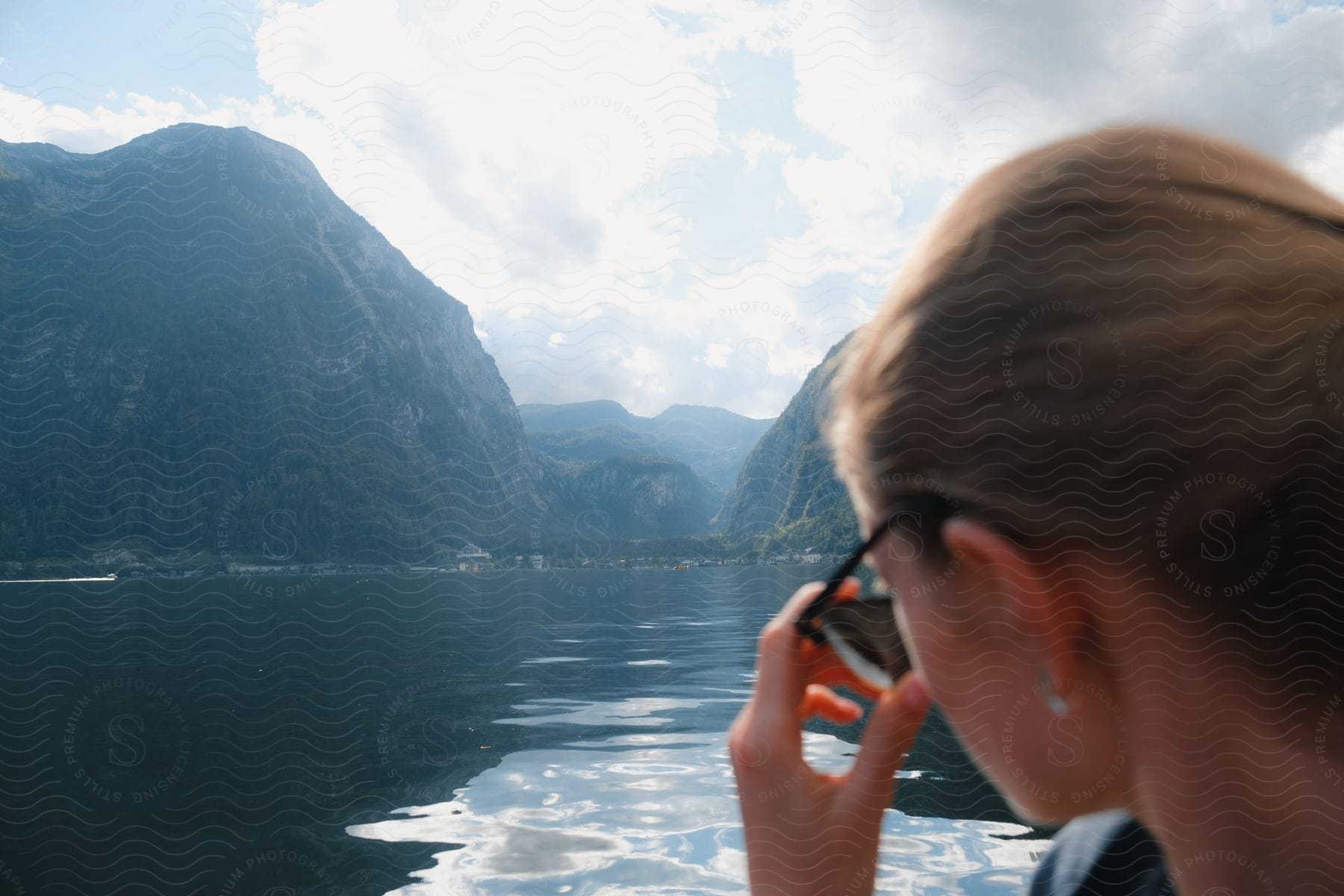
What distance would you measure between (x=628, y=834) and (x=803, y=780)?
4.38 meters

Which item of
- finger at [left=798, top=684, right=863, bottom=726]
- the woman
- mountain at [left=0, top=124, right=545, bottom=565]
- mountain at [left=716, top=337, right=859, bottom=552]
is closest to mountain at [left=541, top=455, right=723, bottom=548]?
mountain at [left=716, top=337, right=859, bottom=552]

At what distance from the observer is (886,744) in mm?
761

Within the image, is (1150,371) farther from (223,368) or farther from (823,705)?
(223,368)

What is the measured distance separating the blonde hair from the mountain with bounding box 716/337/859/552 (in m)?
0.31

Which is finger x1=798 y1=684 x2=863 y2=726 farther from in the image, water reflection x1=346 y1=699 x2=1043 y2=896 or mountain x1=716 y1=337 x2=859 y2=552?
water reflection x1=346 y1=699 x2=1043 y2=896

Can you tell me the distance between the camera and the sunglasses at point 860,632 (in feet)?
2.55

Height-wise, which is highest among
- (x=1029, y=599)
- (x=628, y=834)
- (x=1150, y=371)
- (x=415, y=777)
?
(x=1150, y=371)

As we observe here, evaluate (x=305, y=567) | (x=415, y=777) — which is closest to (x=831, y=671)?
(x=415, y=777)

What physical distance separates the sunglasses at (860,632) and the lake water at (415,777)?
196cm

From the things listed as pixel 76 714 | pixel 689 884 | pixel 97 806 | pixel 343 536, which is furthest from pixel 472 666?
pixel 343 536

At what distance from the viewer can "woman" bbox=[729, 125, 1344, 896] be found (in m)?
0.47

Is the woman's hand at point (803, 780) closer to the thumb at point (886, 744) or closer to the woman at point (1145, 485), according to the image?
the thumb at point (886, 744)

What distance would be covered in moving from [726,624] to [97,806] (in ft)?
44.6

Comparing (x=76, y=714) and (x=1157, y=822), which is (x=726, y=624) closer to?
(x=76, y=714)
